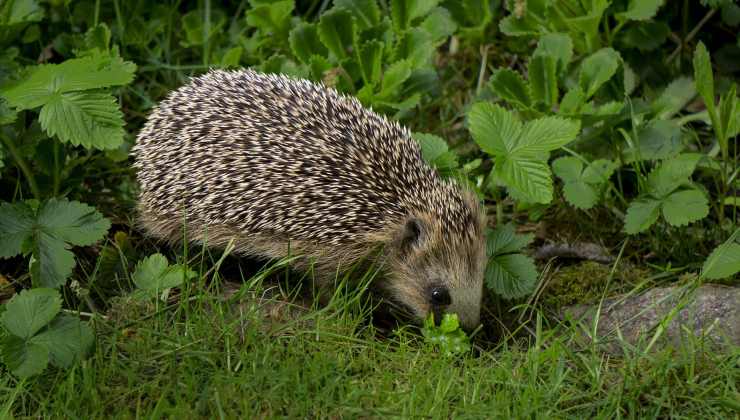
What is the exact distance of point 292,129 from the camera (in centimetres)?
491

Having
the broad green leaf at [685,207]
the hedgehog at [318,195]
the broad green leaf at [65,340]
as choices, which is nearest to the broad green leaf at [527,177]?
the hedgehog at [318,195]

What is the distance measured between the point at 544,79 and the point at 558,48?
21 centimetres

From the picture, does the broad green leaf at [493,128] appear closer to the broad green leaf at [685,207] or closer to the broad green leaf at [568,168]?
the broad green leaf at [568,168]

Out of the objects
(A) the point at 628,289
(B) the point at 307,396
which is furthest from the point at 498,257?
(B) the point at 307,396

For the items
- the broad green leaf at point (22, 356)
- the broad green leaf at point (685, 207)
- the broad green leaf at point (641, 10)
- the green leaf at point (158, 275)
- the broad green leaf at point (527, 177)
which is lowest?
the broad green leaf at point (22, 356)

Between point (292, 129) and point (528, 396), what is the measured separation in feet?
6.09

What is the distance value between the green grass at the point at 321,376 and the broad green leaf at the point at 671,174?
1.09m

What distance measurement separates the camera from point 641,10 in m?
5.49

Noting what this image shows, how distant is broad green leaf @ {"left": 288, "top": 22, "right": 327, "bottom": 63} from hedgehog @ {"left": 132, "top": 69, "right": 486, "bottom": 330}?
2.39 feet

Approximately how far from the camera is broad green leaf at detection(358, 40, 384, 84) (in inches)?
215

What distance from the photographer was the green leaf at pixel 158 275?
4.39m

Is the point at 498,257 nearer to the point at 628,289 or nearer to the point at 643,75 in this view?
the point at 628,289

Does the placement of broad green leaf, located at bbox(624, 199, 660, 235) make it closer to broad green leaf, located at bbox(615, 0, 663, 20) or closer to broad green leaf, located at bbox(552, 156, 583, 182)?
broad green leaf, located at bbox(552, 156, 583, 182)

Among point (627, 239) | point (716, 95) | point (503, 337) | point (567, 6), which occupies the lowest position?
point (503, 337)
